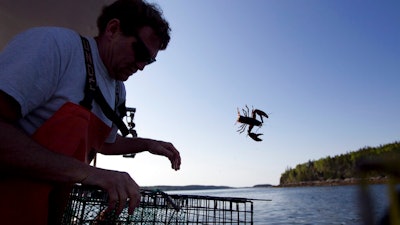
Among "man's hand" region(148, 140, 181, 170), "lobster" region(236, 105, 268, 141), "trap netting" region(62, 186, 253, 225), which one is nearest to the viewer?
"man's hand" region(148, 140, 181, 170)

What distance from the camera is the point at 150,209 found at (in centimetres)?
429

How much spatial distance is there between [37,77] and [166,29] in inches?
39.7

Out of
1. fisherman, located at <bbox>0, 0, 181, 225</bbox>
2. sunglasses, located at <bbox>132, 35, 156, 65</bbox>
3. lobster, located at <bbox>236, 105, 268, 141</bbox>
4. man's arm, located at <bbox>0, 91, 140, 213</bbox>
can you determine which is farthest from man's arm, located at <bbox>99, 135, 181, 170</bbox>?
lobster, located at <bbox>236, 105, 268, 141</bbox>

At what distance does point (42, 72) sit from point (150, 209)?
11.1 ft

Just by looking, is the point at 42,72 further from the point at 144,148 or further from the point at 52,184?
the point at 144,148

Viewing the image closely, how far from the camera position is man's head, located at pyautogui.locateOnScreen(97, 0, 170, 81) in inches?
71.5

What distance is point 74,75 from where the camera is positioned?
1.47 meters

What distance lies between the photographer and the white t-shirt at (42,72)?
1.18m

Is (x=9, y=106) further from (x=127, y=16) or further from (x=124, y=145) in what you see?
(x=124, y=145)

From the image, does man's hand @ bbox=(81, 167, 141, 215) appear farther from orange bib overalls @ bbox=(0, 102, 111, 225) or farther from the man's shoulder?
the man's shoulder

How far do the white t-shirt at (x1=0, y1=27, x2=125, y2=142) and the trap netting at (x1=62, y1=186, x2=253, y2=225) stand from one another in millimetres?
1448

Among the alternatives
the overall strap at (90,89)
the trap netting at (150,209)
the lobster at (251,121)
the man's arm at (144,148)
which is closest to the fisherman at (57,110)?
the overall strap at (90,89)

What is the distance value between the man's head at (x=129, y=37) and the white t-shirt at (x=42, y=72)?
26cm

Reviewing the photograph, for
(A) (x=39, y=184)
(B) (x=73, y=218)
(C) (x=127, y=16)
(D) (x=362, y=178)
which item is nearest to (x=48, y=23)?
(B) (x=73, y=218)
